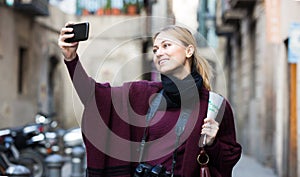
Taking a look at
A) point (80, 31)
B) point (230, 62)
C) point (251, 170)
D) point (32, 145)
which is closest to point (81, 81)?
point (80, 31)

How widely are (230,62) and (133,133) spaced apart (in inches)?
907

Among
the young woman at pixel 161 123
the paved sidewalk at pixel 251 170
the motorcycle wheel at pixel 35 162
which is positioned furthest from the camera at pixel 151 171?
the paved sidewalk at pixel 251 170

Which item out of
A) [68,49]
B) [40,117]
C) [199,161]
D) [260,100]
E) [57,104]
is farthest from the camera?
[57,104]

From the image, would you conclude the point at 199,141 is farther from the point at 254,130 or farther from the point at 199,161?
the point at 254,130

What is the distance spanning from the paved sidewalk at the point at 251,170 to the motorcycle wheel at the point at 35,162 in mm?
3634

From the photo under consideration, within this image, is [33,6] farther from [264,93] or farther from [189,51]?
[189,51]

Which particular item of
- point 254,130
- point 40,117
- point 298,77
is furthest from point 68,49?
point 254,130

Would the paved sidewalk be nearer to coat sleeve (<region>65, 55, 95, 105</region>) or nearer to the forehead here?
the forehead

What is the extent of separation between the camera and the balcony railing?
46.7ft

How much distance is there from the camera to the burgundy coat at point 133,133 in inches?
113

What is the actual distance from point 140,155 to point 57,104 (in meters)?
21.7

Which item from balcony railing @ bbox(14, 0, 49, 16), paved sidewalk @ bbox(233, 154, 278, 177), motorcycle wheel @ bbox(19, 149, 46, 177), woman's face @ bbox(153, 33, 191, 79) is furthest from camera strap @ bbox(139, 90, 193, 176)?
balcony railing @ bbox(14, 0, 49, 16)

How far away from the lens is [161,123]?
2.94m

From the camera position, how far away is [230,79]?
24891 mm
